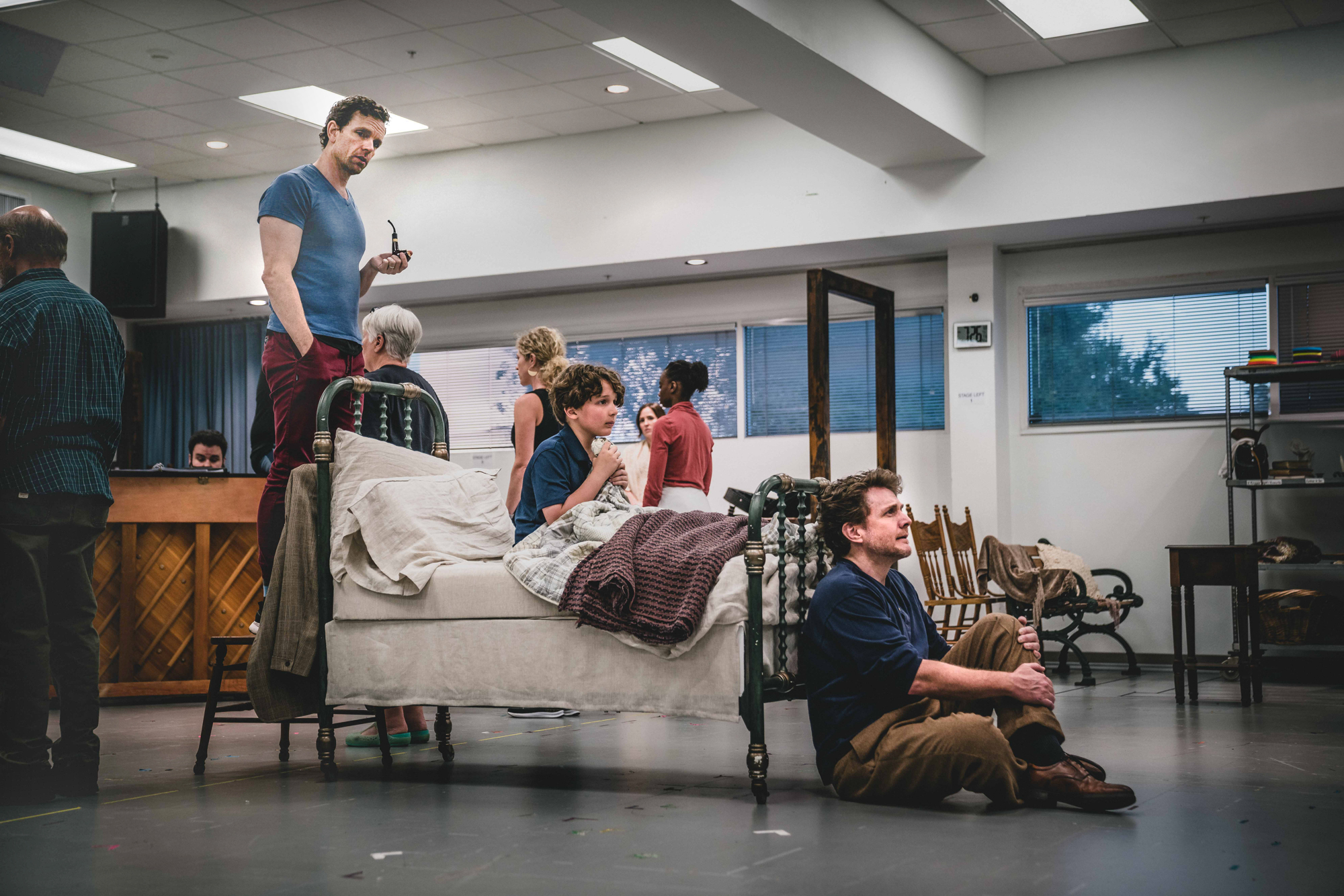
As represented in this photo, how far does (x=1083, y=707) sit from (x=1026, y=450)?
301cm

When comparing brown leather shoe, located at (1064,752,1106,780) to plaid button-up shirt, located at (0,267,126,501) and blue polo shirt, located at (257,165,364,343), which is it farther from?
plaid button-up shirt, located at (0,267,126,501)

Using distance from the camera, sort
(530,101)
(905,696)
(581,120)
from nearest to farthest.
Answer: (905,696)
(530,101)
(581,120)

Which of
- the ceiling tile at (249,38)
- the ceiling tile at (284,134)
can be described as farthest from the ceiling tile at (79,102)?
the ceiling tile at (249,38)

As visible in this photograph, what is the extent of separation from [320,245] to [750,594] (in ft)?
5.84

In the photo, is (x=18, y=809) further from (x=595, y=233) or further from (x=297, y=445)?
(x=595, y=233)

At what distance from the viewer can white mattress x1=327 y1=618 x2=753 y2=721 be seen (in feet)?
10.4

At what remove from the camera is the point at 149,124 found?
27.9 feet

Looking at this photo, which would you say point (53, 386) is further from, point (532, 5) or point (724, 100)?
point (724, 100)

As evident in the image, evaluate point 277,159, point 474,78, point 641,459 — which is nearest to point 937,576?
point 641,459

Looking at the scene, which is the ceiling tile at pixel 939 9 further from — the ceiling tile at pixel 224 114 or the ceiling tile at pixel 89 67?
the ceiling tile at pixel 89 67

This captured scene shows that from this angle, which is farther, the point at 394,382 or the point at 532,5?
the point at 532,5

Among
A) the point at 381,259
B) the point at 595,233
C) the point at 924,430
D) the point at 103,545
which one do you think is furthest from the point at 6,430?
the point at 924,430

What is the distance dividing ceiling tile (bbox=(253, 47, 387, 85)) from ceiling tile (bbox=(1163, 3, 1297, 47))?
451 centimetres

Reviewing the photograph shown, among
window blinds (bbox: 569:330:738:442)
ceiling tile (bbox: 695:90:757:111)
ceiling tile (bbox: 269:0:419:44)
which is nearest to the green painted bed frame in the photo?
ceiling tile (bbox: 269:0:419:44)
